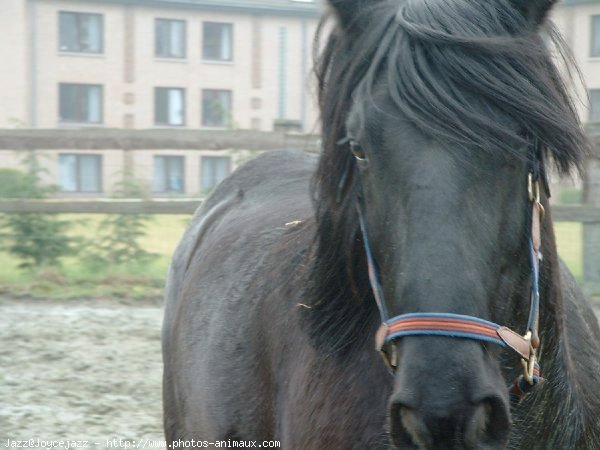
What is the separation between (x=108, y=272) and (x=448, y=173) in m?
7.25

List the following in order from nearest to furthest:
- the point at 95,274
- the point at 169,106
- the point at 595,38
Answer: the point at 95,274, the point at 595,38, the point at 169,106

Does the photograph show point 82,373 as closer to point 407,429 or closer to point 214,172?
point 407,429

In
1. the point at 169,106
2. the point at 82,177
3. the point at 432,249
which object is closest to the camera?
the point at 432,249

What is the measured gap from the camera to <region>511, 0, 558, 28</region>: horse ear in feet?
6.38

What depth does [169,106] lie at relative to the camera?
32.8 metres

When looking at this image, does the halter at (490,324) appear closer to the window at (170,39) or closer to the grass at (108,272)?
the grass at (108,272)

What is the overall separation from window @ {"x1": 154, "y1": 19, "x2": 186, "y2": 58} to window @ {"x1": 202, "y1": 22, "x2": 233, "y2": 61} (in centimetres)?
87

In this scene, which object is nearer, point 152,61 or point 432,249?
point 432,249

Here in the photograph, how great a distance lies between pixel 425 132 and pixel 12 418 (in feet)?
12.6

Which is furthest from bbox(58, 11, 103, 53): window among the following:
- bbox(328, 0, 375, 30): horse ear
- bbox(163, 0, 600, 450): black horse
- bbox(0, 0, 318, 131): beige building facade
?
bbox(328, 0, 375, 30): horse ear

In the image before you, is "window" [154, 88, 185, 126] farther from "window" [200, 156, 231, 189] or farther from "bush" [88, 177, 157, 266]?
"bush" [88, 177, 157, 266]

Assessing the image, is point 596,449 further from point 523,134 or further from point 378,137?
point 378,137

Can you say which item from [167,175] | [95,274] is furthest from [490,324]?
[167,175]

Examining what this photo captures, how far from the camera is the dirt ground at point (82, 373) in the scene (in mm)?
4645
